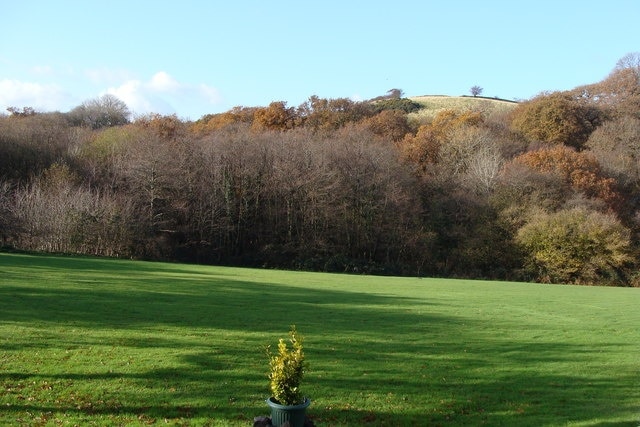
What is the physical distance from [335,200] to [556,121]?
3637 cm

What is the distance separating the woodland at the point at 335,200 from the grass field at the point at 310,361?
34.6 meters

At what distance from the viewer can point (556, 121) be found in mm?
77312

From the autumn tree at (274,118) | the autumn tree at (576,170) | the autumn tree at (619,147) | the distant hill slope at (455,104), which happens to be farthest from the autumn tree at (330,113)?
the autumn tree at (619,147)

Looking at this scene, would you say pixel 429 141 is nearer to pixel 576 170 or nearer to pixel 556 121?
pixel 576 170

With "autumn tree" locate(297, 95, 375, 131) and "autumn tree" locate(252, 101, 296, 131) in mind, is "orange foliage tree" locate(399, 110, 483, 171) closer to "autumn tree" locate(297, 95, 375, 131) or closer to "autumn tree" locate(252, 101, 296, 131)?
"autumn tree" locate(297, 95, 375, 131)

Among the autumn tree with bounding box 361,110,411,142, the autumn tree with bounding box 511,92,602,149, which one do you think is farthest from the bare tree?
the autumn tree with bounding box 511,92,602,149

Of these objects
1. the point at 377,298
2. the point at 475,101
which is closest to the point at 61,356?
the point at 377,298

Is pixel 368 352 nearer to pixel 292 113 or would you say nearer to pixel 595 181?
pixel 595 181

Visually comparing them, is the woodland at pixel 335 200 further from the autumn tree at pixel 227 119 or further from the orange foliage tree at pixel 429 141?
the autumn tree at pixel 227 119

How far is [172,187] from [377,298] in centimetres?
3756

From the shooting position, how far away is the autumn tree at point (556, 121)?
76.8m

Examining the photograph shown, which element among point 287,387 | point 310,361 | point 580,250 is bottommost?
point 580,250

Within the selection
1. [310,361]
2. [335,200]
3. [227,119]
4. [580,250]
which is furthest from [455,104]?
[310,361]

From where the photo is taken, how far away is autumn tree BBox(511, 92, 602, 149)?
252 feet
